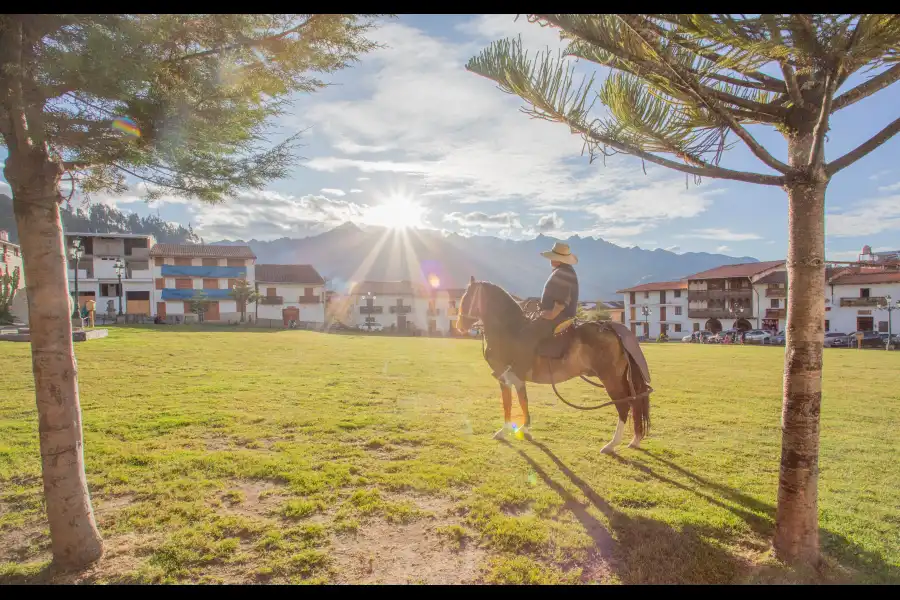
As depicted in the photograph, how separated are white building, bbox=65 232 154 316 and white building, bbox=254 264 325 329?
A: 13.2 metres

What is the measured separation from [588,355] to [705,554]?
9.95 feet

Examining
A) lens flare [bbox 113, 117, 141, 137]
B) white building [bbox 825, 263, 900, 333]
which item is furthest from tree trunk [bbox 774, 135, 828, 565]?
white building [bbox 825, 263, 900, 333]

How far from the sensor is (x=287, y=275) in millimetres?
61281

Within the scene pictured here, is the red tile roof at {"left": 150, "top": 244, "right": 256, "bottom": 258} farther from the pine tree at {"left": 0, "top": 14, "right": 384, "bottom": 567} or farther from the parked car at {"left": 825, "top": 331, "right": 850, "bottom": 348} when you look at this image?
the parked car at {"left": 825, "top": 331, "right": 850, "bottom": 348}

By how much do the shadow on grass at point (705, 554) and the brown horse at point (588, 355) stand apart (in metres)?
1.79

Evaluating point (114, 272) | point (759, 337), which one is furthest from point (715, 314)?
point (114, 272)

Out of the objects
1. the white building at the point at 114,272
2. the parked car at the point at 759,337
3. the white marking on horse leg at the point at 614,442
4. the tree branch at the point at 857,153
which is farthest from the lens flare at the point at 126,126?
the white building at the point at 114,272

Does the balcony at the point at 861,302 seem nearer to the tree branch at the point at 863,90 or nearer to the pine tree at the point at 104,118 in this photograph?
the tree branch at the point at 863,90

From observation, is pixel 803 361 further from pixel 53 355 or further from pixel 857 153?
pixel 53 355

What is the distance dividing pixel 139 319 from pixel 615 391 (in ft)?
169

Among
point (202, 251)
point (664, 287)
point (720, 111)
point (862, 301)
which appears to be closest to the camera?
point (720, 111)

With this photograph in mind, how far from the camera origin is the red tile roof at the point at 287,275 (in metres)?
60.4

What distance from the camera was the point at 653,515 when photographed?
4.42 m
